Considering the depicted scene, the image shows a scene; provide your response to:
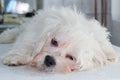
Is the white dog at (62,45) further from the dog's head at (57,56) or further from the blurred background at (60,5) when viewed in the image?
the blurred background at (60,5)

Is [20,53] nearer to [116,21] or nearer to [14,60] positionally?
[14,60]

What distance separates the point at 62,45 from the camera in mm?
952

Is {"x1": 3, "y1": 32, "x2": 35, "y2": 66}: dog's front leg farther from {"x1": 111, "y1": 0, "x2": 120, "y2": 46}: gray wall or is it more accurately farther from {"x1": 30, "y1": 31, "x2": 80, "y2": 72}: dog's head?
{"x1": 111, "y1": 0, "x2": 120, "y2": 46}: gray wall

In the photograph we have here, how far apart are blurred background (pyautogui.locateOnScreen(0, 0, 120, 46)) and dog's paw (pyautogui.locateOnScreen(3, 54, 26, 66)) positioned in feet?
3.99

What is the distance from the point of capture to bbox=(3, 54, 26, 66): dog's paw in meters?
0.98

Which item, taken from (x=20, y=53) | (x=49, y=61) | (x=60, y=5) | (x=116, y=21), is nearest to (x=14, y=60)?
(x=20, y=53)

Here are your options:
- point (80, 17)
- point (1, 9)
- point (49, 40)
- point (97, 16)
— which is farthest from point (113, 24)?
point (49, 40)

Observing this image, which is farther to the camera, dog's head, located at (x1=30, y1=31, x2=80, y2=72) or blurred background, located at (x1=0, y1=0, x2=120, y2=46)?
blurred background, located at (x1=0, y1=0, x2=120, y2=46)

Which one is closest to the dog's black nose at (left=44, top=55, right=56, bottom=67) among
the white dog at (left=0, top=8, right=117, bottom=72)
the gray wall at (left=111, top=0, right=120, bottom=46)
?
the white dog at (left=0, top=8, right=117, bottom=72)

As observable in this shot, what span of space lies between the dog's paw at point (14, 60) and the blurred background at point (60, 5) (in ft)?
3.99

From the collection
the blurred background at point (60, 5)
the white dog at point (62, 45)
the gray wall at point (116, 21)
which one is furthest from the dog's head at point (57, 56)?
the gray wall at point (116, 21)

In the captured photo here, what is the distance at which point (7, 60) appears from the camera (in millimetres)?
992

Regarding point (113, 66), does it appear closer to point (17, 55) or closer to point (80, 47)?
point (80, 47)

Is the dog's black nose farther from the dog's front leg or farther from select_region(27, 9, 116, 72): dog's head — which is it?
the dog's front leg
